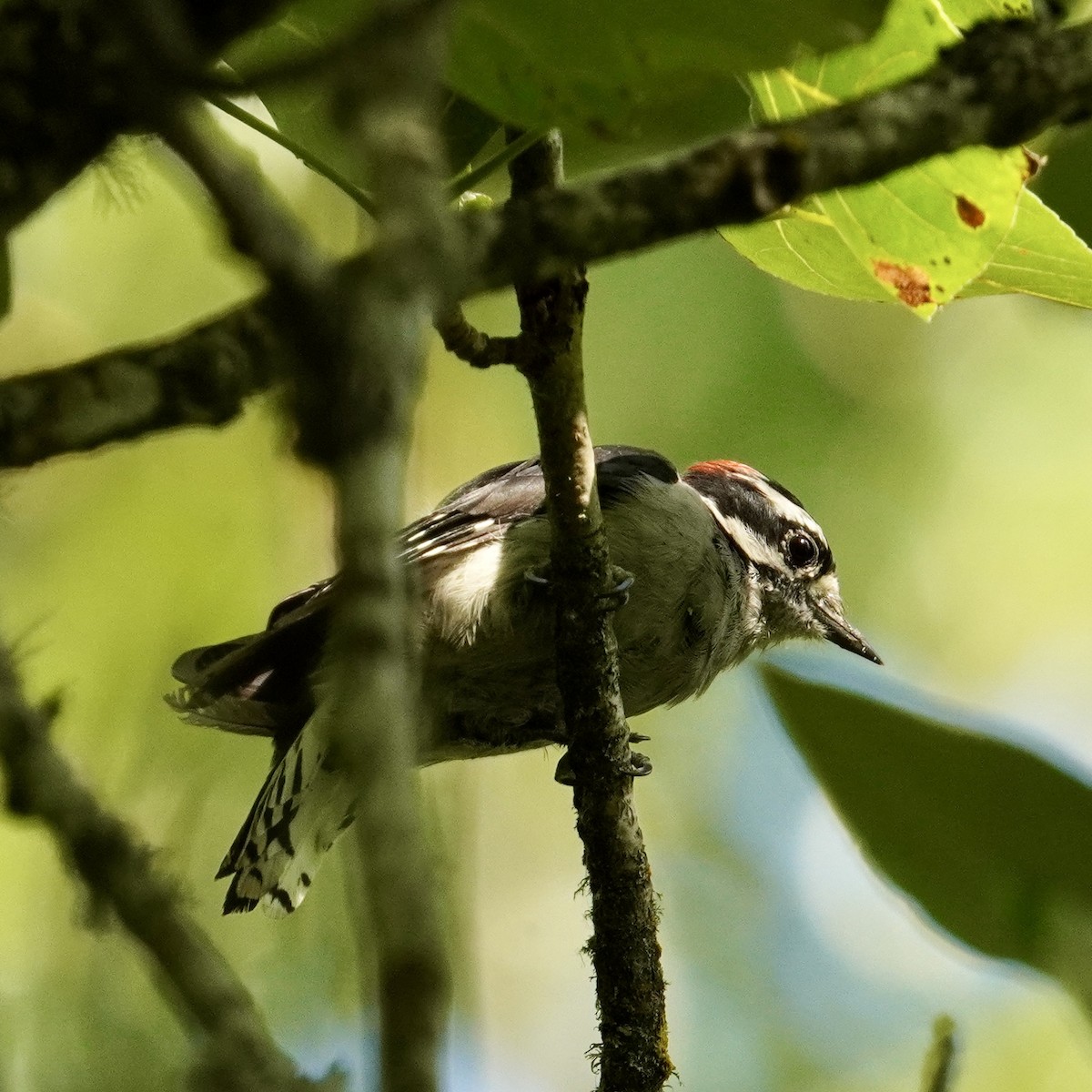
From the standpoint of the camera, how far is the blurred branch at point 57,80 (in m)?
1.61

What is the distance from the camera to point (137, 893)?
1.57 m

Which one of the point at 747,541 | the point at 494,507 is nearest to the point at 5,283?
the point at 494,507

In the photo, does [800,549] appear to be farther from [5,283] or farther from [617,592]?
[5,283]

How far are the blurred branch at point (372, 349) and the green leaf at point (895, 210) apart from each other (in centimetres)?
139

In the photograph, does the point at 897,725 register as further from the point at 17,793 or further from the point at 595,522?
the point at 595,522

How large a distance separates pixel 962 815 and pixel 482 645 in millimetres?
3025

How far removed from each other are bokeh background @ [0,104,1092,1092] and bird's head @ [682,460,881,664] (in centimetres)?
150

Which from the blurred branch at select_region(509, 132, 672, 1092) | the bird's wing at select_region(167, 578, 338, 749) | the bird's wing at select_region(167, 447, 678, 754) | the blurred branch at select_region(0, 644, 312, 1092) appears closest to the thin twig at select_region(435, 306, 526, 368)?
the blurred branch at select_region(509, 132, 672, 1092)

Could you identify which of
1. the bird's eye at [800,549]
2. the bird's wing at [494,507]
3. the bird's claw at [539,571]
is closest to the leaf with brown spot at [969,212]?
the bird's claw at [539,571]

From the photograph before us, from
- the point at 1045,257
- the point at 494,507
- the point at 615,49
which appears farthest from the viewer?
the point at 494,507

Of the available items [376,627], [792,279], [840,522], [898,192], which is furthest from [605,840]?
[840,522]

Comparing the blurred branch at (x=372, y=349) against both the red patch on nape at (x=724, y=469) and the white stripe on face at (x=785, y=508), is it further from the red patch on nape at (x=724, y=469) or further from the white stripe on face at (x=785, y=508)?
the red patch on nape at (x=724, y=469)

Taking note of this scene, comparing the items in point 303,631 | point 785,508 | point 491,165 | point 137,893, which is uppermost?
point 491,165

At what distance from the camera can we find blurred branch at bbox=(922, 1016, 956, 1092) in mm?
2324
